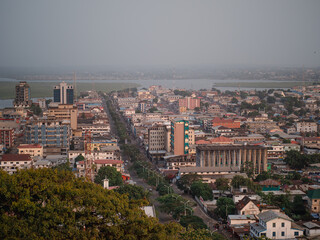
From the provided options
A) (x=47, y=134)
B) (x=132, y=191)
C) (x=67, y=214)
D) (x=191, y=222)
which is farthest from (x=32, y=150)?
(x=67, y=214)

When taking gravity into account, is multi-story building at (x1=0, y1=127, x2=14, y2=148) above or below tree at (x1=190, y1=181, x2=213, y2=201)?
above

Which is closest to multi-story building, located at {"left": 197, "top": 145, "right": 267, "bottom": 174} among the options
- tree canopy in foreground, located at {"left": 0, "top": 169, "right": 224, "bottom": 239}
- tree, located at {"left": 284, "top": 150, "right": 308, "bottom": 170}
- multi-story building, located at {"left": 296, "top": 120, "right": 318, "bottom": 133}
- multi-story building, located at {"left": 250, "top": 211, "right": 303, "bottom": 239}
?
tree, located at {"left": 284, "top": 150, "right": 308, "bottom": 170}

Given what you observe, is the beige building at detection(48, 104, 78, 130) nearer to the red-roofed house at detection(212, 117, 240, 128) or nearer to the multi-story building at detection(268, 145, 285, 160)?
the red-roofed house at detection(212, 117, 240, 128)

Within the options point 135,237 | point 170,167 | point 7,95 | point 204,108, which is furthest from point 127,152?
point 7,95

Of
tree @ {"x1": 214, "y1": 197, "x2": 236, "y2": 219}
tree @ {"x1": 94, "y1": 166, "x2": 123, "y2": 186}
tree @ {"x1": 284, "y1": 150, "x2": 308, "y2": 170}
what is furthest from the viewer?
tree @ {"x1": 284, "y1": 150, "x2": 308, "y2": 170}

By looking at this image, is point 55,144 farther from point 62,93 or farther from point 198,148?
point 62,93

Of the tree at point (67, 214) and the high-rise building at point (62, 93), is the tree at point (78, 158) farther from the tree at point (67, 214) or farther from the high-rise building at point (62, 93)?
the high-rise building at point (62, 93)

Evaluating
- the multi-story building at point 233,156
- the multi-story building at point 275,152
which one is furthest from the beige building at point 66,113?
the multi-story building at point 275,152
